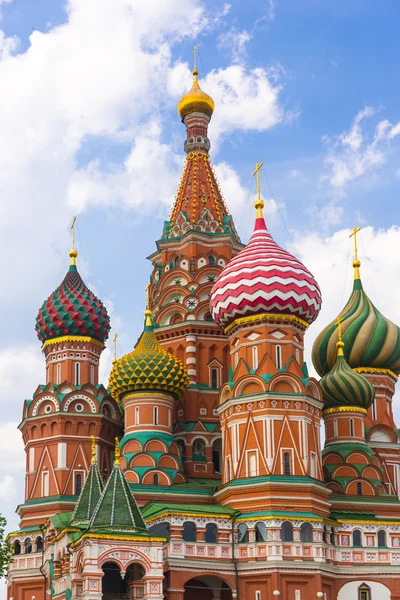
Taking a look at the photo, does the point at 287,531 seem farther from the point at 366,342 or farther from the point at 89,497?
the point at 366,342

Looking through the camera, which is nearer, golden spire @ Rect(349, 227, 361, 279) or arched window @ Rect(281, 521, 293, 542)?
arched window @ Rect(281, 521, 293, 542)

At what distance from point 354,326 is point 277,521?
1176cm

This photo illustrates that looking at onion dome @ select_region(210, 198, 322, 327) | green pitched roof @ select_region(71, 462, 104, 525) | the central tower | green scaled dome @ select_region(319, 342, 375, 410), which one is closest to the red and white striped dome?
onion dome @ select_region(210, 198, 322, 327)

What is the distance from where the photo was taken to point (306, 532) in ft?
122

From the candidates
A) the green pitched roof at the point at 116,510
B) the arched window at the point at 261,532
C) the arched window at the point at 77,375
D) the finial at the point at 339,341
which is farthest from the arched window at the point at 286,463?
the arched window at the point at 77,375

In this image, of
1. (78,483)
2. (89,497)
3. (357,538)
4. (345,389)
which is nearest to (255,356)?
(345,389)

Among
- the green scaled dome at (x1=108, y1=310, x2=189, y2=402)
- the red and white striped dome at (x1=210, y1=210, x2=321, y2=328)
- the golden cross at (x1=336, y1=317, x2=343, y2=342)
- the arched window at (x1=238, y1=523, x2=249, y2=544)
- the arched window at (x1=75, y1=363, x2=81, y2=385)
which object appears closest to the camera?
the arched window at (x1=238, y1=523, x2=249, y2=544)

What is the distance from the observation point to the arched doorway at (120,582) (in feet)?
112

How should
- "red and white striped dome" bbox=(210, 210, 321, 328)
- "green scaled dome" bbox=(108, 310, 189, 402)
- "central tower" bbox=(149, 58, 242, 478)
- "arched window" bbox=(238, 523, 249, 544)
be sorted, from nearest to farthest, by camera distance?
"arched window" bbox=(238, 523, 249, 544), "red and white striped dome" bbox=(210, 210, 321, 328), "green scaled dome" bbox=(108, 310, 189, 402), "central tower" bbox=(149, 58, 242, 478)

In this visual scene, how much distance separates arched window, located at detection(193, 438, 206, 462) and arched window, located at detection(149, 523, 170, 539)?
653 cm

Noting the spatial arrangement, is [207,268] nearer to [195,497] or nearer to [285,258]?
[285,258]

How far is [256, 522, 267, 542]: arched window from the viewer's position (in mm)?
36844

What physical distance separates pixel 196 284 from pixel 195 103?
28.6 ft

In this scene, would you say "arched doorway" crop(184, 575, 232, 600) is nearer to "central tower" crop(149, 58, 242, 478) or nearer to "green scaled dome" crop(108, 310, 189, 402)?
"central tower" crop(149, 58, 242, 478)
